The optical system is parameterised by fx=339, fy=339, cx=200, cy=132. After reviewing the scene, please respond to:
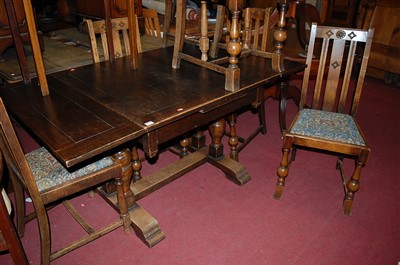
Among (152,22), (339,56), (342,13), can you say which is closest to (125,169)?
(339,56)

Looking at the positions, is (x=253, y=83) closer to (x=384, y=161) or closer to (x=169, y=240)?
(x=169, y=240)

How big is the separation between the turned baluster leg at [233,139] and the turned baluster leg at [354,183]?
0.82m

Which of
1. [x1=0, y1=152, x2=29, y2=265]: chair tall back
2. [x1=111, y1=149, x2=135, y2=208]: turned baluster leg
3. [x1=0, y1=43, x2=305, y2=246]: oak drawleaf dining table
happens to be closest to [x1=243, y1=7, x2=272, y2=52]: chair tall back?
[x1=0, y1=43, x2=305, y2=246]: oak drawleaf dining table

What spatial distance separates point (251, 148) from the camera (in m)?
2.83

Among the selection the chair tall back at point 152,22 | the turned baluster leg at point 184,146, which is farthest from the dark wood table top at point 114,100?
the chair tall back at point 152,22

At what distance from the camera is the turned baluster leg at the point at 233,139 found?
2.47 meters

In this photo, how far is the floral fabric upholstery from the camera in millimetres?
1561

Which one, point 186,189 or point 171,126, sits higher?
point 171,126

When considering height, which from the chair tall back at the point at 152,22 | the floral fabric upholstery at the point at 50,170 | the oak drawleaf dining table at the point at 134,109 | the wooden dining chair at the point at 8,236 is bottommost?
the wooden dining chair at the point at 8,236

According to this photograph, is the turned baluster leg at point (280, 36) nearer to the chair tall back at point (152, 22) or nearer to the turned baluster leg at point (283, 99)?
the turned baluster leg at point (283, 99)

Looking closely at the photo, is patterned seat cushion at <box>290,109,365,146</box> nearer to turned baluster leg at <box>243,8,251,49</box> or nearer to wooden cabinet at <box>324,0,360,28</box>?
turned baluster leg at <box>243,8,251,49</box>

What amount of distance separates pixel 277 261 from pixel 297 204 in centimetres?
50

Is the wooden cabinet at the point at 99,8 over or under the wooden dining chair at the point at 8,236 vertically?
over

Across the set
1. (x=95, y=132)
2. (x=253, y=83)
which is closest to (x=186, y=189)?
(x=253, y=83)
